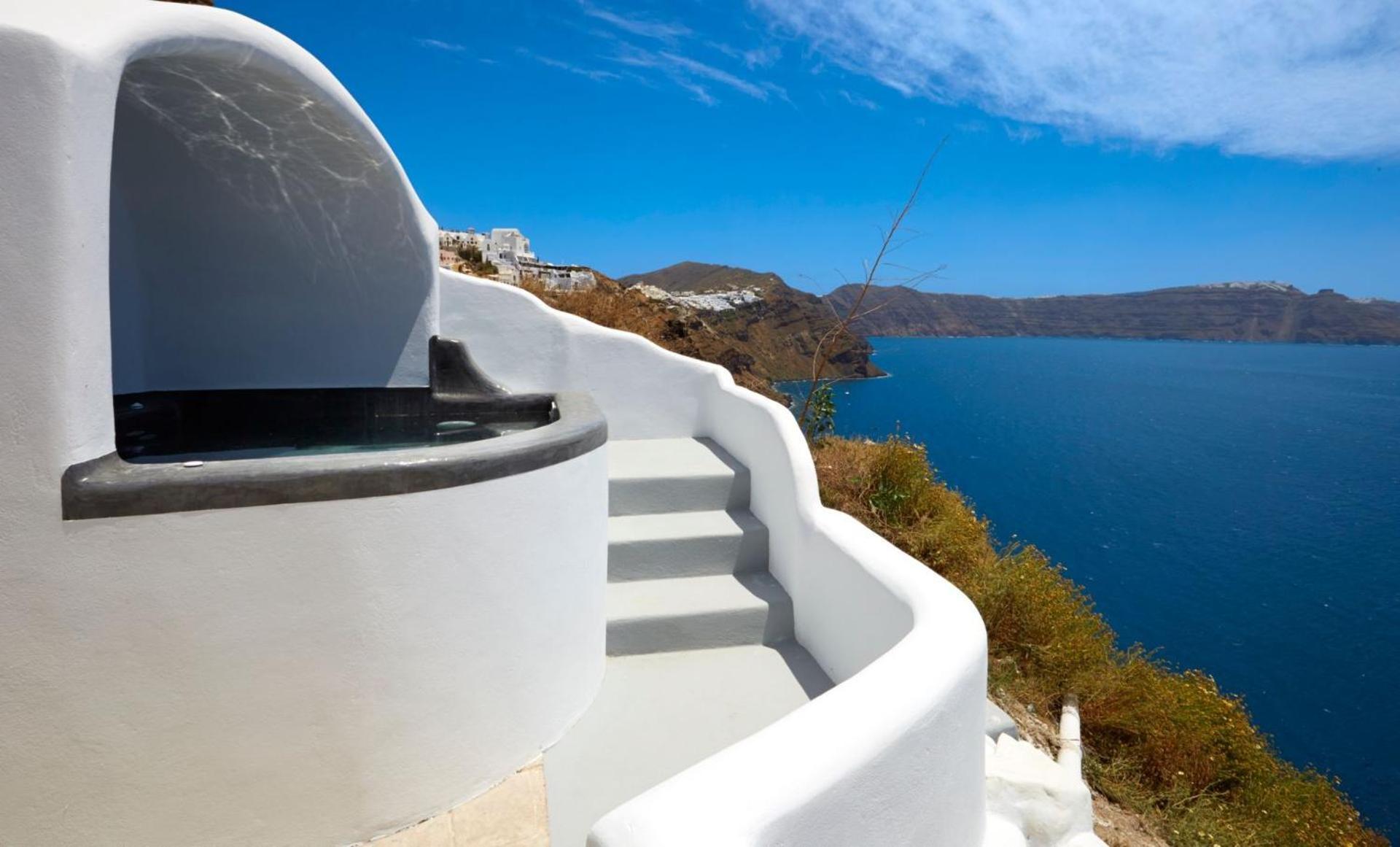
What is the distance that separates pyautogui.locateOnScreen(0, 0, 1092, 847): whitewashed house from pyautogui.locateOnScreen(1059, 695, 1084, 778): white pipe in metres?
1.84

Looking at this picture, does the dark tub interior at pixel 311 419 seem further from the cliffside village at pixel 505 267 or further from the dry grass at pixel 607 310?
the dry grass at pixel 607 310

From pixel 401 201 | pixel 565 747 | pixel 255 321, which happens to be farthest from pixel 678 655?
pixel 255 321

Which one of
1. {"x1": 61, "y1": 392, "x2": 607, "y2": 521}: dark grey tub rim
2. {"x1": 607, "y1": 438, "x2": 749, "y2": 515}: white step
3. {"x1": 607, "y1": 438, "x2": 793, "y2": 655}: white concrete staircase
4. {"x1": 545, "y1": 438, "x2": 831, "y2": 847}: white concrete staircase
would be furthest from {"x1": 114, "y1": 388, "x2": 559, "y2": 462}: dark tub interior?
{"x1": 61, "y1": 392, "x2": 607, "y2": 521}: dark grey tub rim

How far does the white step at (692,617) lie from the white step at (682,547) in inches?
4.0

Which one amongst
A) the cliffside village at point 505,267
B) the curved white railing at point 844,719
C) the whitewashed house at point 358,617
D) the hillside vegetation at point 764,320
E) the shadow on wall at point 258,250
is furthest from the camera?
the hillside vegetation at point 764,320

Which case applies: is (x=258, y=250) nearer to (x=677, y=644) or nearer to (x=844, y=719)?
(x=677, y=644)

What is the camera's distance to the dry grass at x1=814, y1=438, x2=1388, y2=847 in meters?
4.48

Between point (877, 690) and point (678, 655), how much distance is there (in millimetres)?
1847

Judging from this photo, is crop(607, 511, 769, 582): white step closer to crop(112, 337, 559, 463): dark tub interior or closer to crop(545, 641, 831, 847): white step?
crop(545, 641, 831, 847): white step

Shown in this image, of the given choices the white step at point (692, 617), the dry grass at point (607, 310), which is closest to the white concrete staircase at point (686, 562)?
the white step at point (692, 617)

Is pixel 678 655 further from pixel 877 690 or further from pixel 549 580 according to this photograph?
pixel 877 690

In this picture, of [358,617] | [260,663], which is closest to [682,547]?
[358,617]

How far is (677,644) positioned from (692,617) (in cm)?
16

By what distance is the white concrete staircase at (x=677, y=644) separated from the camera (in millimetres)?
2623
